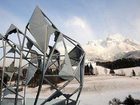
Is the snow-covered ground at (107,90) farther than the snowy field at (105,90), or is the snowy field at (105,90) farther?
the snowy field at (105,90)

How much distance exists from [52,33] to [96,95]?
29.8m

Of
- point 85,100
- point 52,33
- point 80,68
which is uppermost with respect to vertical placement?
point 52,33

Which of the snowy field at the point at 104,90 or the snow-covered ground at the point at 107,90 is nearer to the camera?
the snow-covered ground at the point at 107,90

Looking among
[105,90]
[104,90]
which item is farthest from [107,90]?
[104,90]

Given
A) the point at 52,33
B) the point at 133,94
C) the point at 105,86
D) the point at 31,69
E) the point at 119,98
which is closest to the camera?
Result: the point at 52,33

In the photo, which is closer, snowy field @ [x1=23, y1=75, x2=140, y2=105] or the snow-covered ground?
the snow-covered ground

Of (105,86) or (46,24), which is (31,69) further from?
(105,86)

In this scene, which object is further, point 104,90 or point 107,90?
point 104,90

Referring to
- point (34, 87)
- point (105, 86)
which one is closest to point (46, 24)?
point (105, 86)

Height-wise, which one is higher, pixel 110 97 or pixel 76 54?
pixel 76 54

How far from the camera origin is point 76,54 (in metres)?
31.9

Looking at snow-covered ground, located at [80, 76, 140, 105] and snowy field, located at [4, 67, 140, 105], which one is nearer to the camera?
snow-covered ground, located at [80, 76, 140, 105]

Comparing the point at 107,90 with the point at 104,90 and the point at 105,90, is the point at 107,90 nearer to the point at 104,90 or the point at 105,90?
the point at 105,90

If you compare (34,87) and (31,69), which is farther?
(34,87)
